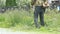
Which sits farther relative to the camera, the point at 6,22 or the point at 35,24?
the point at 6,22

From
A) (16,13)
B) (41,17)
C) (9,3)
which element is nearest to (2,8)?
(9,3)

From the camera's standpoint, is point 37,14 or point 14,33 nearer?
point 14,33

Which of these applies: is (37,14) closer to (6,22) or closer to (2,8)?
(6,22)

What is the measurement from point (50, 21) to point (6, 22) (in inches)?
88.4

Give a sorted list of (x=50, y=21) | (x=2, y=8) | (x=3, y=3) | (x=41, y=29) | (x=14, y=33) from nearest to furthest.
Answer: (x=14, y=33) < (x=41, y=29) < (x=50, y=21) < (x=3, y=3) < (x=2, y=8)

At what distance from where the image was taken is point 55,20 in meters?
14.5

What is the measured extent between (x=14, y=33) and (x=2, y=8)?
510 inches

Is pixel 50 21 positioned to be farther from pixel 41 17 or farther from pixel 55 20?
pixel 41 17

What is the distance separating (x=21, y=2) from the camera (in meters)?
21.2

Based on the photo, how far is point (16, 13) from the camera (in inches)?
589

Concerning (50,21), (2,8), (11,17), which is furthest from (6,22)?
(2,8)

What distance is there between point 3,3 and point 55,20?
7.48m

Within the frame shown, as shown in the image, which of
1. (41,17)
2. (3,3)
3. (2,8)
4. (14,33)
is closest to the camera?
(14,33)

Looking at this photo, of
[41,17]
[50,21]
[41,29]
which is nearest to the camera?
[41,29]
